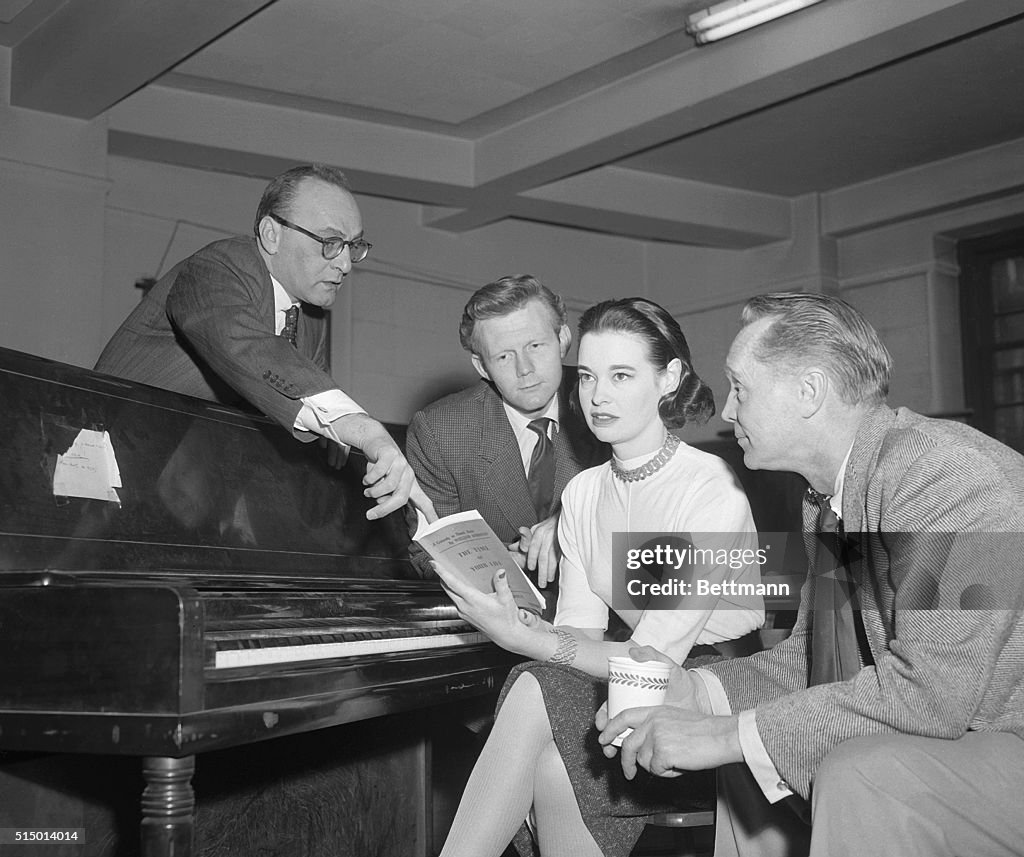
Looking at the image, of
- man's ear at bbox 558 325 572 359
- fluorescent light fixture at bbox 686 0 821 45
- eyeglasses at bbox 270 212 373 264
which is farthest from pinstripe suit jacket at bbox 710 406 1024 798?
fluorescent light fixture at bbox 686 0 821 45

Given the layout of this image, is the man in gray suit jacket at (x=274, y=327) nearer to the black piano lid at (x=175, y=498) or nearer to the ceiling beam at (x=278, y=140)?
the black piano lid at (x=175, y=498)

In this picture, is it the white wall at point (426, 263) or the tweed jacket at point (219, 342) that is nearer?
the tweed jacket at point (219, 342)

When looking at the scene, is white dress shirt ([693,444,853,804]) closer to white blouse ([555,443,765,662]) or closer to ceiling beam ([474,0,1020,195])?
white blouse ([555,443,765,662])

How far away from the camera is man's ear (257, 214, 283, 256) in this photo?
278 cm

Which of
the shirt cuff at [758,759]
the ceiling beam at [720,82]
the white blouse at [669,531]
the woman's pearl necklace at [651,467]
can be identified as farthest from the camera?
the ceiling beam at [720,82]

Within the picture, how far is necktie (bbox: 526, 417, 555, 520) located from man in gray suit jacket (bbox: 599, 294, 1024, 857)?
3.21 ft

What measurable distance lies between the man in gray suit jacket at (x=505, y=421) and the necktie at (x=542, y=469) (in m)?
0.01

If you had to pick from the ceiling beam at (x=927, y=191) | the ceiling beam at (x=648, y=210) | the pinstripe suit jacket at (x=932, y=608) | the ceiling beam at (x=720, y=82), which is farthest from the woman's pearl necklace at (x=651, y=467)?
the ceiling beam at (x=927, y=191)

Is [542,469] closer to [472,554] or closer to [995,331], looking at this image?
[472,554]

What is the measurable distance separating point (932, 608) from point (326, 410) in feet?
4.27

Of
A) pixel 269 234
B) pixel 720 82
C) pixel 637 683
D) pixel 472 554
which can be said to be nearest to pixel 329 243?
pixel 269 234

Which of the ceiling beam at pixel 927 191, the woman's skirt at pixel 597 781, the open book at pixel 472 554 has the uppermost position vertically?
the ceiling beam at pixel 927 191

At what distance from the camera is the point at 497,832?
73.7 inches

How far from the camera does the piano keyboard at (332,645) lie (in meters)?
1.67
